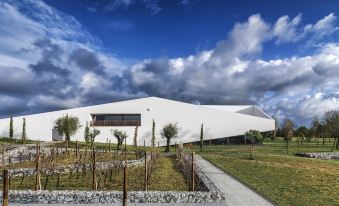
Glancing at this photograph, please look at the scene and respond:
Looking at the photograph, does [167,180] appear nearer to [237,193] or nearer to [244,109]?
[237,193]

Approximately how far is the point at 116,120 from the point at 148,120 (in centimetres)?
446

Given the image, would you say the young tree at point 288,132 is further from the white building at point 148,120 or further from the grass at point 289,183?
the grass at point 289,183

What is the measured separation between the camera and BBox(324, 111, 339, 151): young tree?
5375 centimetres

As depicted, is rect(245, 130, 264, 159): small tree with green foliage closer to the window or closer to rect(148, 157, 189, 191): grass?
the window

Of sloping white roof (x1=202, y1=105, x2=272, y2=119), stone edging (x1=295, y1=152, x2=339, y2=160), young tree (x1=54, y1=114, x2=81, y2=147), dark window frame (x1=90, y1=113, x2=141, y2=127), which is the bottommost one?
stone edging (x1=295, y1=152, x2=339, y2=160)

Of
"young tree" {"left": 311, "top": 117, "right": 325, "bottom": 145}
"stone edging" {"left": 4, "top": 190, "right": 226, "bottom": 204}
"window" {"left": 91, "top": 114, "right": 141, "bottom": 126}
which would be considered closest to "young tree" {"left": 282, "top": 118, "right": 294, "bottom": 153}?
"young tree" {"left": 311, "top": 117, "right": 325, "bottom": 145}

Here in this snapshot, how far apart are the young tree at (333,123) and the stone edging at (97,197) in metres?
42.4

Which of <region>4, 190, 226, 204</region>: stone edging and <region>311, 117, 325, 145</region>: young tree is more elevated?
<region>311, 117, 325, 145</region>: young tree

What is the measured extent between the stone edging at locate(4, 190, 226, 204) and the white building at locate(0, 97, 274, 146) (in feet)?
135

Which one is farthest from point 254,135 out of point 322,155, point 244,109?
point 244,109

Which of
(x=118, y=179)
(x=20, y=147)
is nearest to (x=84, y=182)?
(x=118, y=179)

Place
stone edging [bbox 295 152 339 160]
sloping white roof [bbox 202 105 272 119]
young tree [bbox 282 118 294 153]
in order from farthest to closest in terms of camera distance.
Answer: sloping white roof [bbox 202 105 272 119]
young tree [bbox 282 118 294 153]
stone edging [bbox 295 152 339 160]

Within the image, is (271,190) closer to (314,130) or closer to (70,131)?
(70,131)

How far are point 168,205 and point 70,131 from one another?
3785cm
